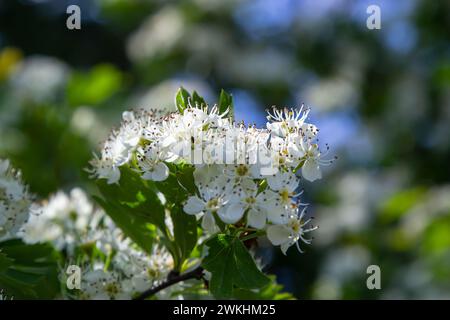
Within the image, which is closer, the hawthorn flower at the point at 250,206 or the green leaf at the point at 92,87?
the hawthorn flower at the point at 250,206

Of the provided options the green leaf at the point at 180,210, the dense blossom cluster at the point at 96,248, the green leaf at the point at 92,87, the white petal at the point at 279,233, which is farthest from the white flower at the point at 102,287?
the green leaf at the point at 92,87

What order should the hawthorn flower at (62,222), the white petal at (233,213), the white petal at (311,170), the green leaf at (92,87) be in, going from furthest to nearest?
the green leaf at (92,87), the hawthorn flower at (62,222), the white petal at (311,170), the white petal at (233,213)

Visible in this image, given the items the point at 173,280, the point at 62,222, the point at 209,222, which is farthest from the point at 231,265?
the point at 62,222

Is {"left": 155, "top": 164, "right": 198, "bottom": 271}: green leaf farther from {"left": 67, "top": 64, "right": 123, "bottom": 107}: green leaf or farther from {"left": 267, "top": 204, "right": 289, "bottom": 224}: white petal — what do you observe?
{"left": 67, "top": 64, "right": 123, "bottom": 107}: green leaf

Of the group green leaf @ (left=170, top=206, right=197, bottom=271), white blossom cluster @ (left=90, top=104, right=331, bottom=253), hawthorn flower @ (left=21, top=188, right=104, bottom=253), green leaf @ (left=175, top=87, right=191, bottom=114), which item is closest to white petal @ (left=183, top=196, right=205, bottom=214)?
white blossom cluster @ (left=90, top=104, right=331, bottom=253)

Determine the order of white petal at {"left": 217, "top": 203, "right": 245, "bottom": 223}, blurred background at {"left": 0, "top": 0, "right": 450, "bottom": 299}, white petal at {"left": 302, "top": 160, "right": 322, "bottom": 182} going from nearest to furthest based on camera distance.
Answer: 1. white petal at {"left": 217, "top": 203, "right": 245, "bottom": 223}
2. white petal at {"left": 302, "top": 160, "right": 322, "bottom": 182}
3. blurred background at {"left": 0, "top": 0, "right": 450, "bottom": 299}

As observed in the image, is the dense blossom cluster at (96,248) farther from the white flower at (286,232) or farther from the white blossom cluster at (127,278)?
the white flower at (286,232)
